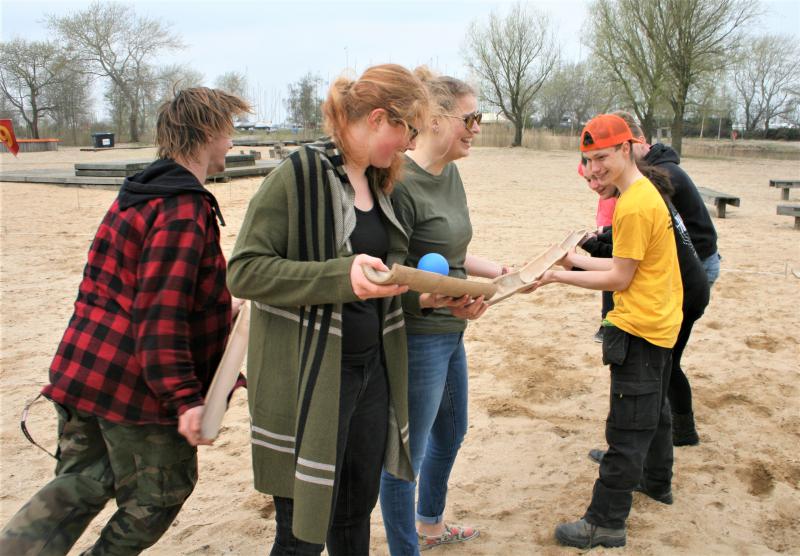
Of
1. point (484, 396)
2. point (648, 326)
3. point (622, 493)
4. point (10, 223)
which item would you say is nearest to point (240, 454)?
point (484, 396)

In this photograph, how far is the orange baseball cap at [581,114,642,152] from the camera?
2.61 metres

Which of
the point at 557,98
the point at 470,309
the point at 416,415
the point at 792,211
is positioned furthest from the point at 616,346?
the point at 557,98

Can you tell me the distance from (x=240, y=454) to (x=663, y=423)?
219 centimetres

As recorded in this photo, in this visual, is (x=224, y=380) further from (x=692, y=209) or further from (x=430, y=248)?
(x=692, y=209)

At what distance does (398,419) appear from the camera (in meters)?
2.10

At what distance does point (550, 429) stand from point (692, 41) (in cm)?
3379

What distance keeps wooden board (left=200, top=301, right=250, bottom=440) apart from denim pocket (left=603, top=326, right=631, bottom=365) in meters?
1.49

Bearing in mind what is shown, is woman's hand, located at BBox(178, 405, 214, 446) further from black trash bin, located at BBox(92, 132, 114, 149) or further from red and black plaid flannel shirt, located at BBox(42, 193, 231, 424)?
black trash bin, located at BBox(92, 132, 114, 149)

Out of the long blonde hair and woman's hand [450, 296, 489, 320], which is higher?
the long blonde hair

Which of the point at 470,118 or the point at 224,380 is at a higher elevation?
the point at 470,118

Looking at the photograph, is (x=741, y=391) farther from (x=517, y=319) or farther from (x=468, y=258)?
(x=468, y=258)

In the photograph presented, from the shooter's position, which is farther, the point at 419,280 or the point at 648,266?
the point at 648,266

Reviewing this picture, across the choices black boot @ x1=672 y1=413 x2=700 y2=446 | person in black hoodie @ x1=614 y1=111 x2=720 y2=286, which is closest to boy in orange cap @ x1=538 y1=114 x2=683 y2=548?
person in black hoodie @ x1=614 y1=111 x2=720 y2=286

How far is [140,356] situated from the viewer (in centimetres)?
191
